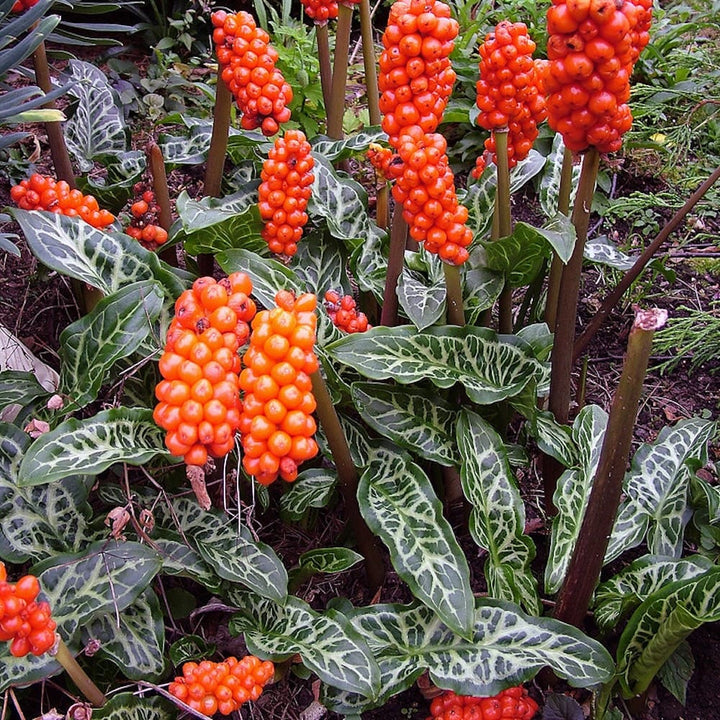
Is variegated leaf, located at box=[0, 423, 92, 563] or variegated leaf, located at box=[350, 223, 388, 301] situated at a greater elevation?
variegated leaf, located at box=[350, 223, 388, 301]

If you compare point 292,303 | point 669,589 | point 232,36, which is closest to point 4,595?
point 292,303

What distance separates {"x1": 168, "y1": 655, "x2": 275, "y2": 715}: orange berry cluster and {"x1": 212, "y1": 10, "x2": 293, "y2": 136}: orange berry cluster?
5.82 feet

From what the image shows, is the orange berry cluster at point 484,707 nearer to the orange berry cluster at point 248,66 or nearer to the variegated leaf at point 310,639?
the variegated leaf at point 310,639

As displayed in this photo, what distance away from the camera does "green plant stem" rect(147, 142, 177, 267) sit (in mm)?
2891

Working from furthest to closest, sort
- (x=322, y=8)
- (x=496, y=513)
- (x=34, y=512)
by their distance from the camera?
(x=322, y=8) < (x=496, y=513) < (x=34, y=512)

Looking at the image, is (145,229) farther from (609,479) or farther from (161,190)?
(609,479)

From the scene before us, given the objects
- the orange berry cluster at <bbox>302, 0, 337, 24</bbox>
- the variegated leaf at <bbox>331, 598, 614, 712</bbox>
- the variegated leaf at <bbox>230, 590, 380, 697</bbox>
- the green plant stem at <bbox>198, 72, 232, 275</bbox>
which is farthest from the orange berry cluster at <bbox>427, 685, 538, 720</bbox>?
the orange berry cluster at <bbox>302, 0, 337, 24</bbox>

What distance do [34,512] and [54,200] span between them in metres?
1.06

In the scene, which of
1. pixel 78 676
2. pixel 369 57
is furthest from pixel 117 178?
pixel 78 676

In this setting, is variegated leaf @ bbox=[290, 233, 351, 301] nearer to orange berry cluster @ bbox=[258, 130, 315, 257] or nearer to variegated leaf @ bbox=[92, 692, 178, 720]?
orange berry cluster @ bbox=[258, 130, 315, 257]

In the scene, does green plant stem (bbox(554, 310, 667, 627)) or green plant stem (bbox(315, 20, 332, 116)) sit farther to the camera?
green plant stem (bbox(315, 20, 332, 116))

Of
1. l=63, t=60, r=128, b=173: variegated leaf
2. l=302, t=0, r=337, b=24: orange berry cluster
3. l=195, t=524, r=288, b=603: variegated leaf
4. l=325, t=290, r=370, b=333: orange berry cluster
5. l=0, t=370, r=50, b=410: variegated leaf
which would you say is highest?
l=302, t=0, r=337, b=24: orange berry cluster

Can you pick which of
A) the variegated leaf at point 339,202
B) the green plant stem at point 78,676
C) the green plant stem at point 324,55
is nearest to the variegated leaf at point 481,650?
the green plant stem at point 78,676

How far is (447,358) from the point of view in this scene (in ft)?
8.52
